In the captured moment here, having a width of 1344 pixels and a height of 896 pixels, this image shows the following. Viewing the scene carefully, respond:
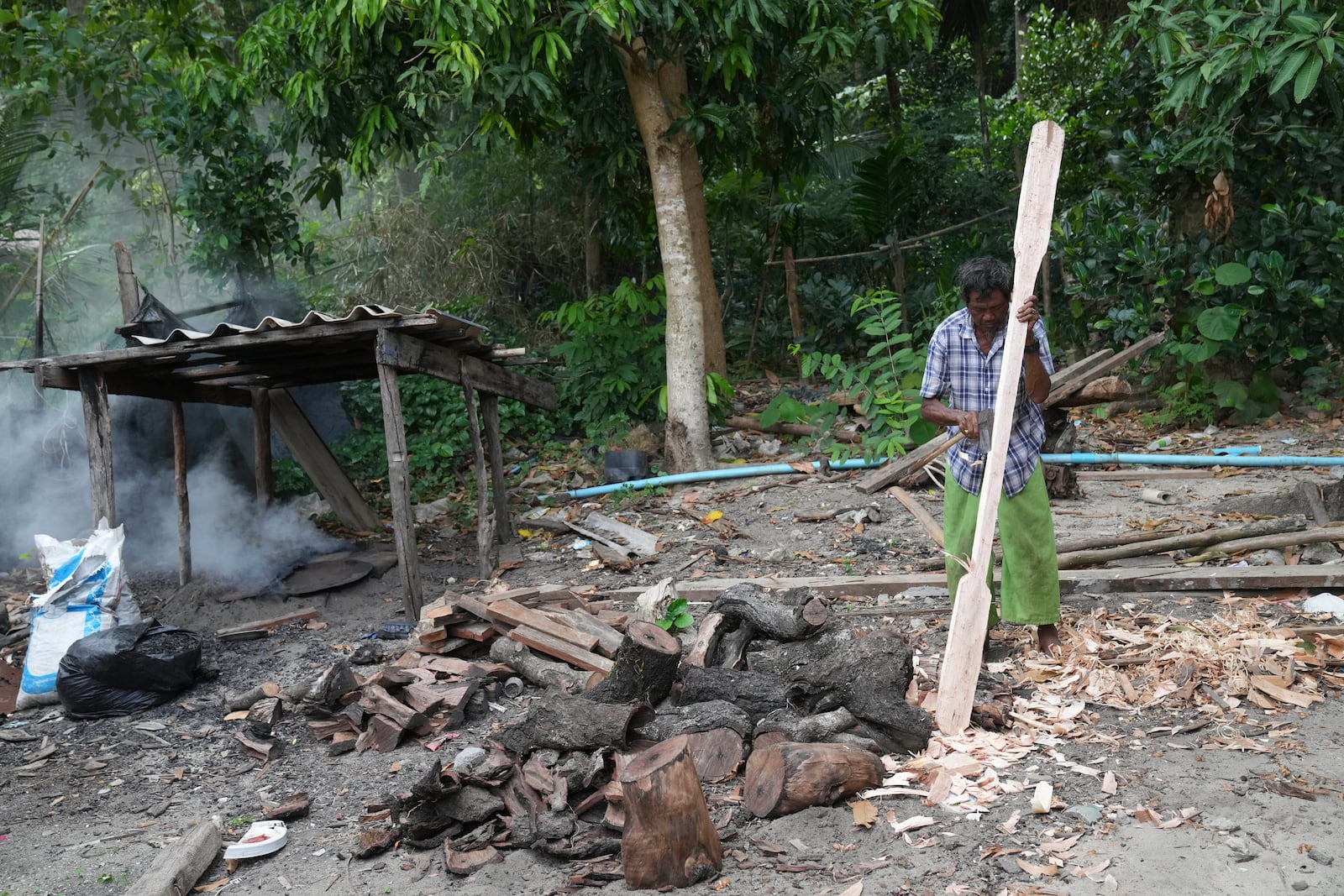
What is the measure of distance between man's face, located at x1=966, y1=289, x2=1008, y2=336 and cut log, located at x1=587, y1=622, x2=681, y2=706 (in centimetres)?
190

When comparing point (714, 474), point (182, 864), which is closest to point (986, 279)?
point (182, 864)

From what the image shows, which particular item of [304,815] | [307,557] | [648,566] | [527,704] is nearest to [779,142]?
[648,566]

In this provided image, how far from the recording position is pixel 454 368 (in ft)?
25.3

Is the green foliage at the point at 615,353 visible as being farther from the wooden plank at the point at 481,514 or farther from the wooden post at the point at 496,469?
the wooden plank at the point at 481,514

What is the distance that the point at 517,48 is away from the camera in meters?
7.90

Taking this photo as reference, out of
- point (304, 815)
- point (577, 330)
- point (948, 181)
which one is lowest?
point (304, 815)

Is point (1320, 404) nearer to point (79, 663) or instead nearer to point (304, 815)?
point (304, 815)

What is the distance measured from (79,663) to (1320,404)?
10.1m

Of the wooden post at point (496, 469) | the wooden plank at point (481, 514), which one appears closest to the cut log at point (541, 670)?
the wooden plank at point (481, 514)

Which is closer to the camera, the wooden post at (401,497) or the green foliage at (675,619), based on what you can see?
the green foliage at (675,619)

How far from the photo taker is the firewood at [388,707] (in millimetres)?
4715

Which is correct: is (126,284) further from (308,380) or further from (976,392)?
(976,392)

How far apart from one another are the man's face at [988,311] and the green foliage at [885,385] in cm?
422

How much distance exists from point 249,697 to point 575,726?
7.70ft
